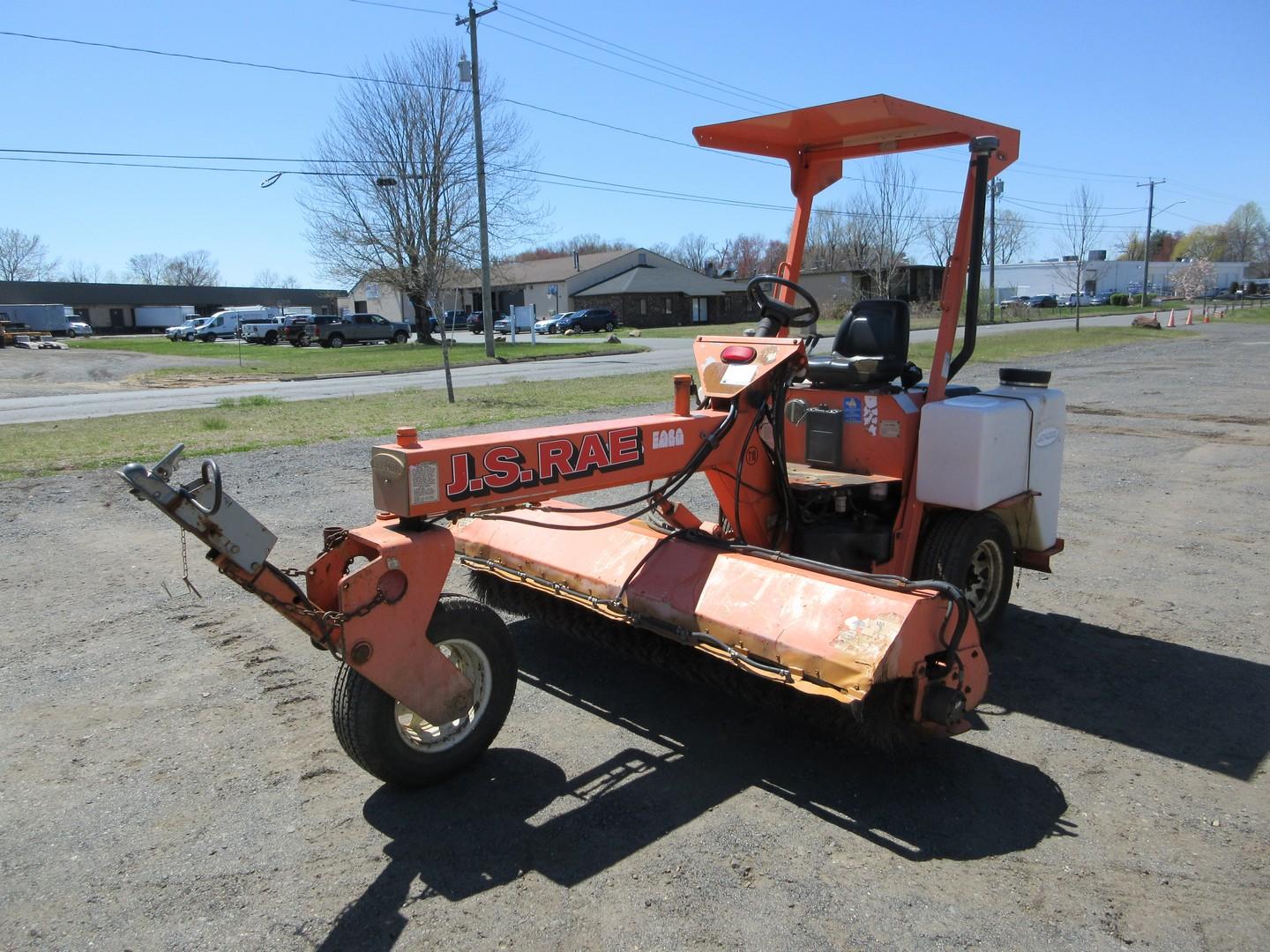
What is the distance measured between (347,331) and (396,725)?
45.9 m

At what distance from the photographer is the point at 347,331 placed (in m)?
46.9

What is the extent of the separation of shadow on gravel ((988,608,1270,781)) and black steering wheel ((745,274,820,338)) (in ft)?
7.07

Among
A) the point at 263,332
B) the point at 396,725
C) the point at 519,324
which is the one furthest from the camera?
the point at 519,324

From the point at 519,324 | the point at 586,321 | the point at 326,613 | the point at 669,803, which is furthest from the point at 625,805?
the point at 586,321

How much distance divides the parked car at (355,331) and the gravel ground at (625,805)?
42.2 m

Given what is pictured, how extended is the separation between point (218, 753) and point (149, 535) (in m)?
4.28

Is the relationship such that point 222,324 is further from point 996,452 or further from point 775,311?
point 996,452

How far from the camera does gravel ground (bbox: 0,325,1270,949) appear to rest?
3.06 m

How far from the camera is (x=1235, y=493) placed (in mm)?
9359

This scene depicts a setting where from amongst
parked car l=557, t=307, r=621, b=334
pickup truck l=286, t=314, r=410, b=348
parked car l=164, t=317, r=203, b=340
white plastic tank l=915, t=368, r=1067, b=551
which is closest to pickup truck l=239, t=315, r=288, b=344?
pickup truck l=286, t=314, r=410, b=348

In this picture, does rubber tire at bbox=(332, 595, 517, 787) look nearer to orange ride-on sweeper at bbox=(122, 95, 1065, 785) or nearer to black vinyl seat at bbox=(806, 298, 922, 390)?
orange ride-on sweeper at bbox=(122, 95, 1065, 785)

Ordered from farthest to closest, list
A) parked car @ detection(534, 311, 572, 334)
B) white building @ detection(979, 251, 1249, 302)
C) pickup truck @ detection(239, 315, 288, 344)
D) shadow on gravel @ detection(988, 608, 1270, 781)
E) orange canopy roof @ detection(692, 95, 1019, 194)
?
white building @ detection(979, 251, 1249, 302) < parked car @ detection(534, 311, 572, 334) < pickup truck @ detection(239, 315, 288, 344) < orange canopy roof @ detection(692, 95, 1019, 194) < shadow on gravel @ detection(988, 608, 1270, 781)

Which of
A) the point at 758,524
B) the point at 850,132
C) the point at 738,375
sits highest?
the point at 850,132

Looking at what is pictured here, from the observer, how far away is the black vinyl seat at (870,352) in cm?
543
